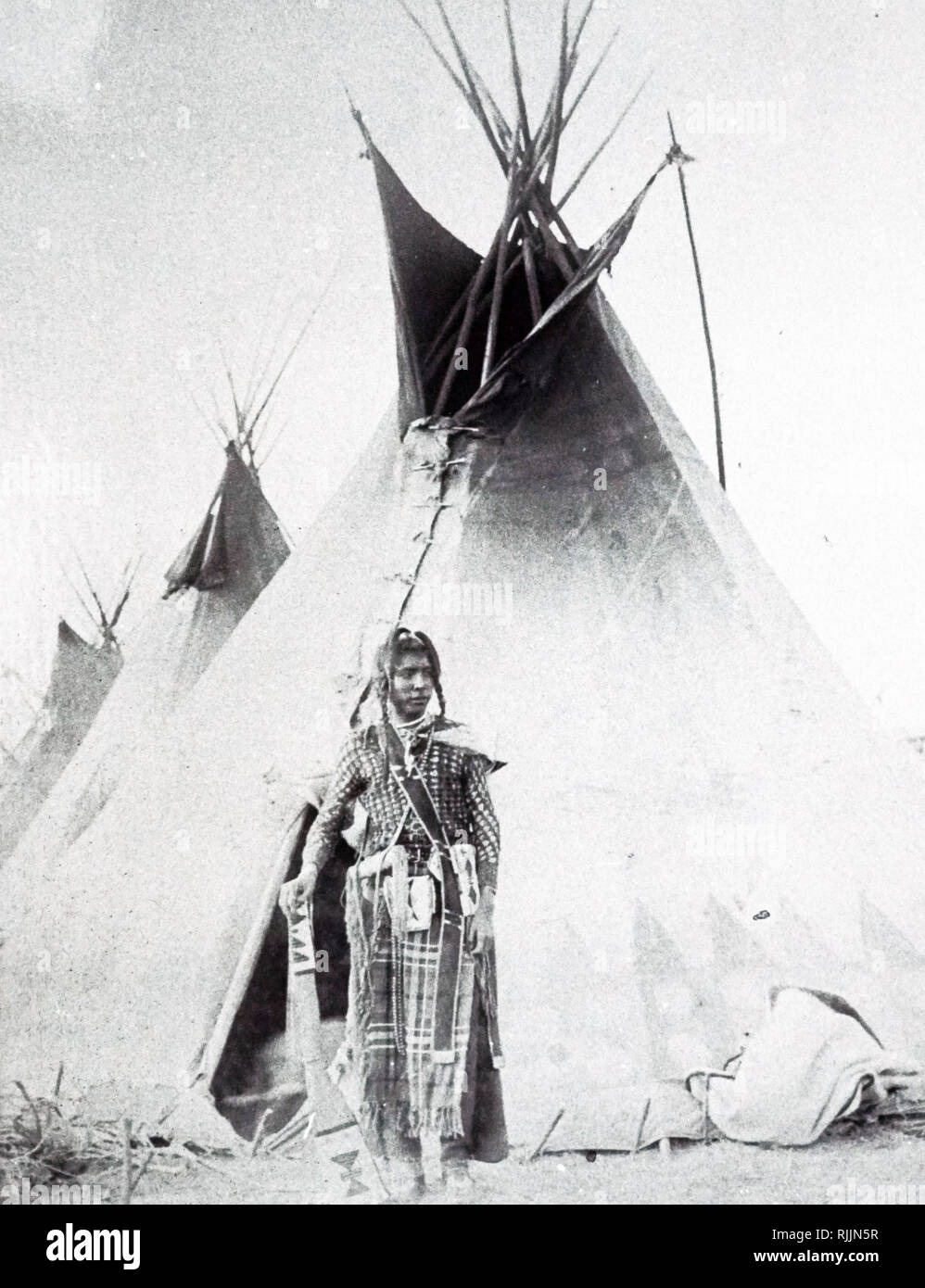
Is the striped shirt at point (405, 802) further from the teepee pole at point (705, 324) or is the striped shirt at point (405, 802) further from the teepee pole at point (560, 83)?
the teepee pole at point (560, 83)

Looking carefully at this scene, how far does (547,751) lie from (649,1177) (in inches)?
50.4

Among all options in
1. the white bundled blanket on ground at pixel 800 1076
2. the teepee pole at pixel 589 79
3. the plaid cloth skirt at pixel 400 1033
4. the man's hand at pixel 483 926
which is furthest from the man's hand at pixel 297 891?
the teepee pole at pixel 589 79

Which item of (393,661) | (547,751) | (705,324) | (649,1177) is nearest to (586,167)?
(705,324)

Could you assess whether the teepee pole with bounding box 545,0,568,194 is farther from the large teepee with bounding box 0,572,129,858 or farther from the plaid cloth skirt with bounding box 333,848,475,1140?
the plaid cloth skirt with bounding box 333,848,475,1140

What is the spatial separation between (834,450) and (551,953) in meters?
1.84

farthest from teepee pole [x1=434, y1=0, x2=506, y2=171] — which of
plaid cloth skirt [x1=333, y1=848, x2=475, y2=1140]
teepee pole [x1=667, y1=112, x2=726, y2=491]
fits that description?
plaid cloth skirt [x1=333, y1=848, x2=475, y2=1140]

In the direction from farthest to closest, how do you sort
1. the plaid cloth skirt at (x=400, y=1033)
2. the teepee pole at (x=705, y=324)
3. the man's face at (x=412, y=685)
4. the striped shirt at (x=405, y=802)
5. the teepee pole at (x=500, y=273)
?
the teepee pole at (x=705, y=324) → the teepee pole at (x=500, y=273) → the man's face at (x=412, y=685) → the striped shirt at (x=405, y=802) → the plaid cloth skirt at (x=400, y=1033)

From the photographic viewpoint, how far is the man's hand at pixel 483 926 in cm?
424

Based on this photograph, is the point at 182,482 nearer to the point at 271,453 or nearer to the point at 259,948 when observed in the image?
the point at 271,453

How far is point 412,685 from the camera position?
440 cm

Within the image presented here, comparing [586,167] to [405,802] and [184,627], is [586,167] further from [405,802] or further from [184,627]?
[405,802]

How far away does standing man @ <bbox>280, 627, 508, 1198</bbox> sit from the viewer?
13.7 ft

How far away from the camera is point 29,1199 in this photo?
436 cm

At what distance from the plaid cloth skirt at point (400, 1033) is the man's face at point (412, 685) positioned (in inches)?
18.7
